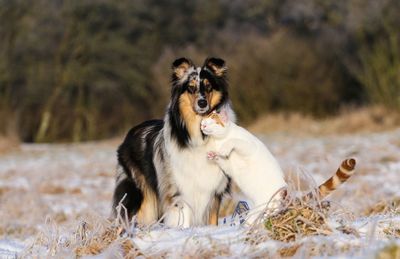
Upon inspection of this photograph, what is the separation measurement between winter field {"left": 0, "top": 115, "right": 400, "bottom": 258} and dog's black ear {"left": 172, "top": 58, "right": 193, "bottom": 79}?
120 cm

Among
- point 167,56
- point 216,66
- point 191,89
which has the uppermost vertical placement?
point 167,56

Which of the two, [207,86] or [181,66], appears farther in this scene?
[181,66]

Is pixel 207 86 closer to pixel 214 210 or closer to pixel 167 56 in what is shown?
pixel 214 210

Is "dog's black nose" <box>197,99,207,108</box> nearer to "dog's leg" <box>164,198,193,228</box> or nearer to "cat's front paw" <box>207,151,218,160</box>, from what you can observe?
"cat's front paw" <box>207,151,218,160</box>

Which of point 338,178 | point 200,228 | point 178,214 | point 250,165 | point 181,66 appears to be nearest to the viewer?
point 338,178

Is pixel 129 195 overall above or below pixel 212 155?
below

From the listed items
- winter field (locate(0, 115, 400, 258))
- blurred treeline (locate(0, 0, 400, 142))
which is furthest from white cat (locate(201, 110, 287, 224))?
blurred treeline (locate(0, 0, 400, 142))

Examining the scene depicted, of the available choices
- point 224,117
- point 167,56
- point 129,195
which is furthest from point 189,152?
point 167,56

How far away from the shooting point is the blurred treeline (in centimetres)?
2670

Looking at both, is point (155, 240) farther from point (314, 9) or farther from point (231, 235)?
point (314, 9)

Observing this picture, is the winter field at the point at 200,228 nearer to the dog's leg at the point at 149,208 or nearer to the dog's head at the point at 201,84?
the dog's leg at the point at 149,208

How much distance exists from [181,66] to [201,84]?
1.06 feet

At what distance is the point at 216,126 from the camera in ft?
15.3

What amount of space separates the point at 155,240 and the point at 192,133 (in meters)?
1.56
